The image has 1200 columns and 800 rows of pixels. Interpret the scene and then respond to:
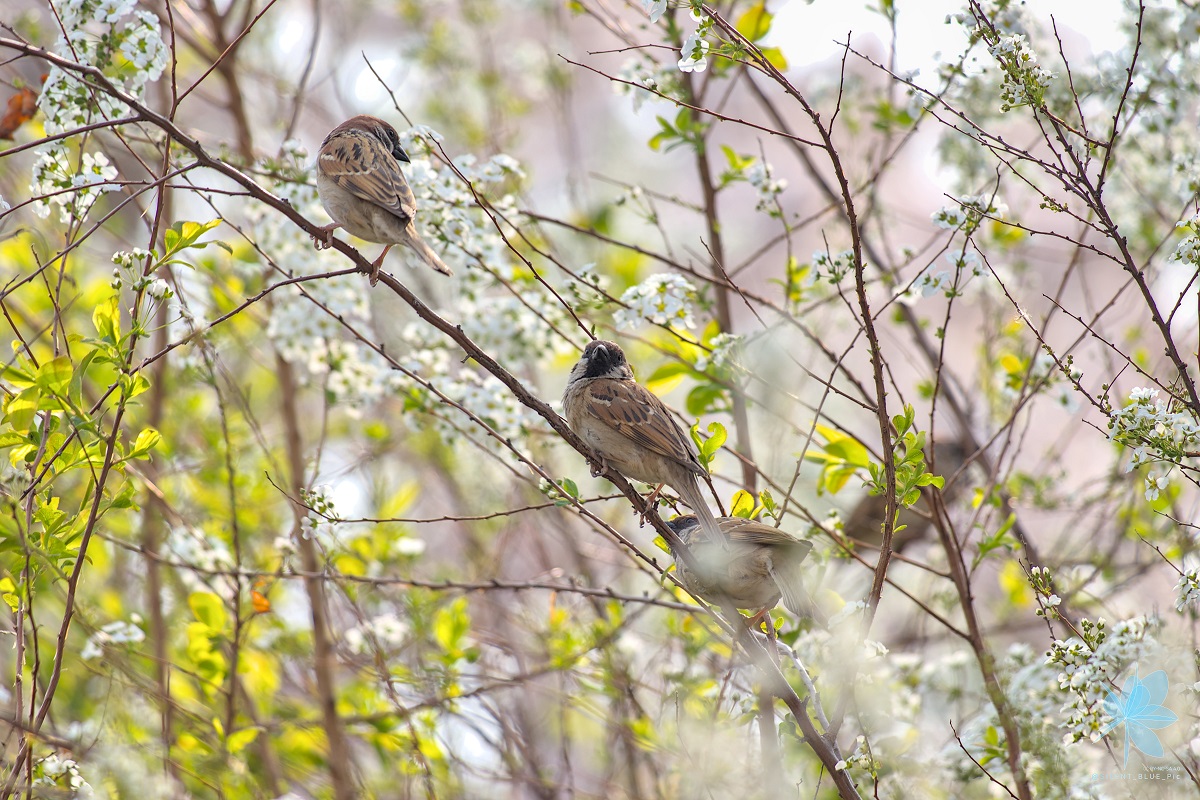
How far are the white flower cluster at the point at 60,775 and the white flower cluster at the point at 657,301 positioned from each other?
7.03 feet

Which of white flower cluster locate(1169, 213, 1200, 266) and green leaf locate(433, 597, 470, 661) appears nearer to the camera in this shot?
white flower cluster locate(1169, 213, 1200, 266)

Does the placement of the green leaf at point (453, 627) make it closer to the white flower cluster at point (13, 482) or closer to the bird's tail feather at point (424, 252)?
the bird's tail feather at point (424, 252)

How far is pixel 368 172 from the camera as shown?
383 centimetres

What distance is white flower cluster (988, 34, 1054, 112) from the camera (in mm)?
2637

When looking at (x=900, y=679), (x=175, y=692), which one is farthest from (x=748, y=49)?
(x=175, y=692)

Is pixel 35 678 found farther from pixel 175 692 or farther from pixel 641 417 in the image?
pixel 175 692

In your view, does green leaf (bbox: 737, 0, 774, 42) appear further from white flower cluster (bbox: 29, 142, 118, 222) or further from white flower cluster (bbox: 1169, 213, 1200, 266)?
white flower cluster (bbox: 29, 142, 118, 222)

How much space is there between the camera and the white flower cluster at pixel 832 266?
10.8 feet

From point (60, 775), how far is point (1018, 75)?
306 centimetres

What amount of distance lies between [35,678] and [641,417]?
2139 mm

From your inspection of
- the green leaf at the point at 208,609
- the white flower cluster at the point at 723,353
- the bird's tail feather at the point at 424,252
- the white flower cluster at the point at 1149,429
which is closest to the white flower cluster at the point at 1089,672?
the white flower cluster at the point at 1149,429

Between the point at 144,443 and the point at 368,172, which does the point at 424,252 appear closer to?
the point at 368,172

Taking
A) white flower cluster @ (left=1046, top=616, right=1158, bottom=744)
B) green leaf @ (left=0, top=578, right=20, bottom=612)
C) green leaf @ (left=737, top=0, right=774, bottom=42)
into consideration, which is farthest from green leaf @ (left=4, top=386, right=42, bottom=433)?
green leaf @ (left=737, top=0, right=774, bottom=42)

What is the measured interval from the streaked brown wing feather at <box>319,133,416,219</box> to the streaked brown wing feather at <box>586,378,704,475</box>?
1.00 metres
